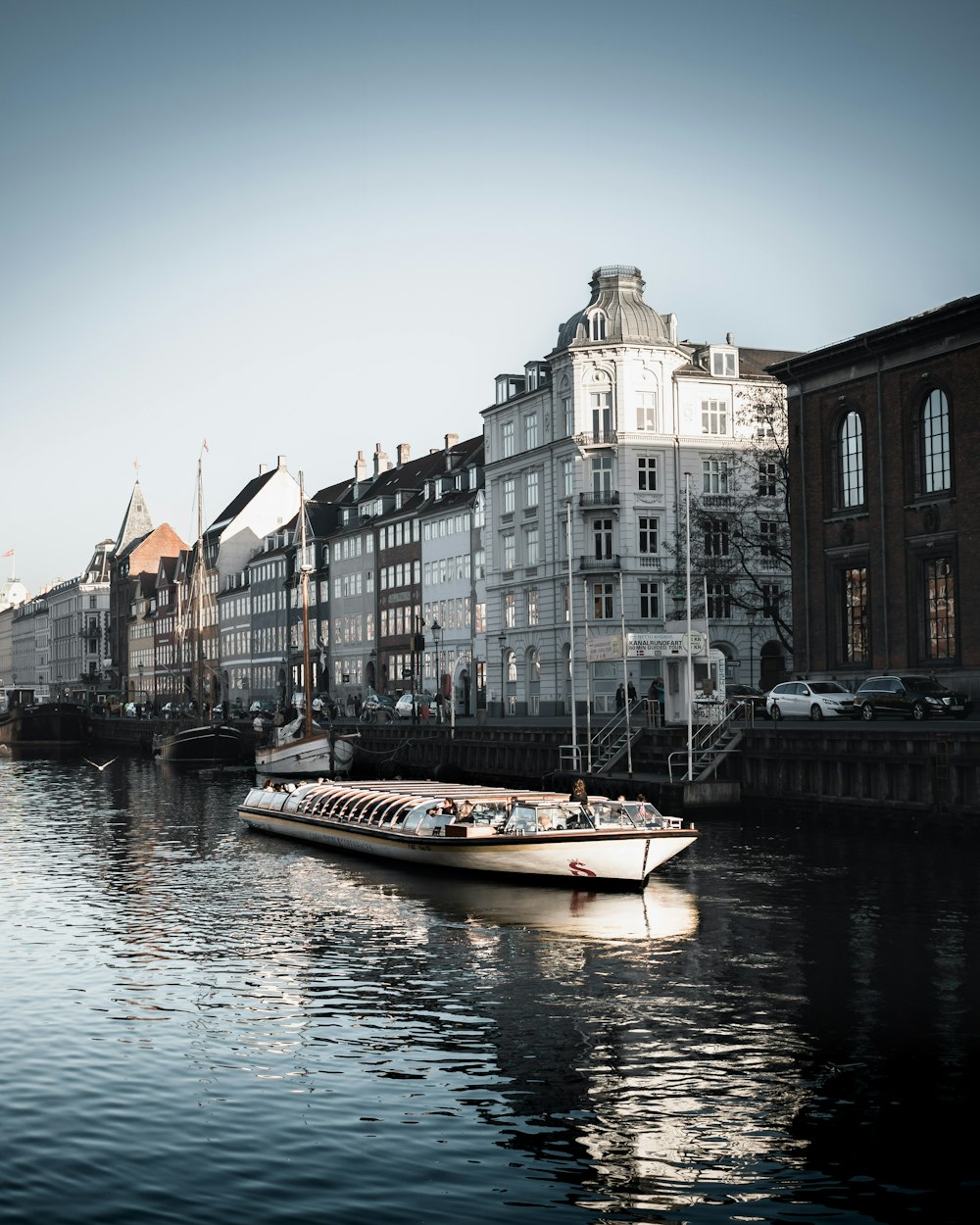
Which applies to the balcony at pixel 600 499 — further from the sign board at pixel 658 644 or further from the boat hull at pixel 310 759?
the sign board at pixel 658 644

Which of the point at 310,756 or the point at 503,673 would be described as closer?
the point at 310,756

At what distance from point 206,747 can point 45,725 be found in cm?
5190

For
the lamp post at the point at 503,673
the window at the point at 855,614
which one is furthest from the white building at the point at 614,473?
the window at the point at 855,614

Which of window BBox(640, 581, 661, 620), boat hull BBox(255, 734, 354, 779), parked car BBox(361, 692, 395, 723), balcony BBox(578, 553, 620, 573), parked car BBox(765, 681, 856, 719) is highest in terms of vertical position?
balcony BBox(578, 553, 620, 573)

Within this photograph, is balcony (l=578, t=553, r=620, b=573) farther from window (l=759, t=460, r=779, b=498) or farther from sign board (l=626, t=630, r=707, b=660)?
sign board (l=626, t=630, r=707, b=660)

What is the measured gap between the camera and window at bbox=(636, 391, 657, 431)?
88.6m

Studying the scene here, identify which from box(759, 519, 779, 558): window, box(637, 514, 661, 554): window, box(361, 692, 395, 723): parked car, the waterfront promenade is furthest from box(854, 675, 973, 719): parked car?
box(361, 692, 395, 723): parked car

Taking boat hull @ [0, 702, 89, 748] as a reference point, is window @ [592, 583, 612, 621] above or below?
above

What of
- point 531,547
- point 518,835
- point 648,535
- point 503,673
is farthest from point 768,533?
point 518,835

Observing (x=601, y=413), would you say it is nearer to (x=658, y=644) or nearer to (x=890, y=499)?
(x=890, y=499)

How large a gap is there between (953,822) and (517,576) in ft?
185

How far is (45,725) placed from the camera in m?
144

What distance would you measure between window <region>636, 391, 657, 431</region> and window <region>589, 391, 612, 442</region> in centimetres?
162

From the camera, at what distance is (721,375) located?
9100cm
